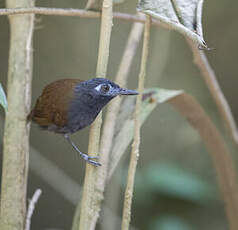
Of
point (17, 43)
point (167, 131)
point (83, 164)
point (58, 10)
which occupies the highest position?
point (58, 10)

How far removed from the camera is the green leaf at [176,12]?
1146 mm

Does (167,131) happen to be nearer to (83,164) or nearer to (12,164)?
(83,164)

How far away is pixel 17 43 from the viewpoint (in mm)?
1792

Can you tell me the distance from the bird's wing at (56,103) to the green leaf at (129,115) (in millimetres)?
343

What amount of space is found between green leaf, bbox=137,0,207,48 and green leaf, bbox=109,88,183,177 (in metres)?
0.65

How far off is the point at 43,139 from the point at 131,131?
217cm

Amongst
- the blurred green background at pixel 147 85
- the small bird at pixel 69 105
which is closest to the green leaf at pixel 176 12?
the small bird at pixel 69 105

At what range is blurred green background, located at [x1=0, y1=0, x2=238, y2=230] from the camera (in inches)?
141

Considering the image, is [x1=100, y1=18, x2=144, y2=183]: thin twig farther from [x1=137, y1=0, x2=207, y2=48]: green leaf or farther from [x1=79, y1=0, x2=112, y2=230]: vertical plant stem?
[x1=137, y1=0, x2=207, y2=48]: green leaf

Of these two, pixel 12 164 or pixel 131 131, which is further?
pixel 131 131

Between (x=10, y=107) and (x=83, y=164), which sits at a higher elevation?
(x=10, y=107)

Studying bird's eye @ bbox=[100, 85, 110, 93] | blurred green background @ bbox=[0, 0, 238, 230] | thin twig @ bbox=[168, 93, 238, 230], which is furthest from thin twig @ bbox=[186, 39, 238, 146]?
blurred green background @ bbox=[0, 0, 238, 230]

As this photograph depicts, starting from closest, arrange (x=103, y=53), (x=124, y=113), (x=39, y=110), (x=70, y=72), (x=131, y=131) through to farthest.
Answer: (x=103, y=53) → (x=131, y=131) → (x=124, y=113) → (x=39, y=110) → (x=70, y=72)

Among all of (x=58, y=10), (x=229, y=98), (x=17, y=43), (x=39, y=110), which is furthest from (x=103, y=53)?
(x=229, y=98)
